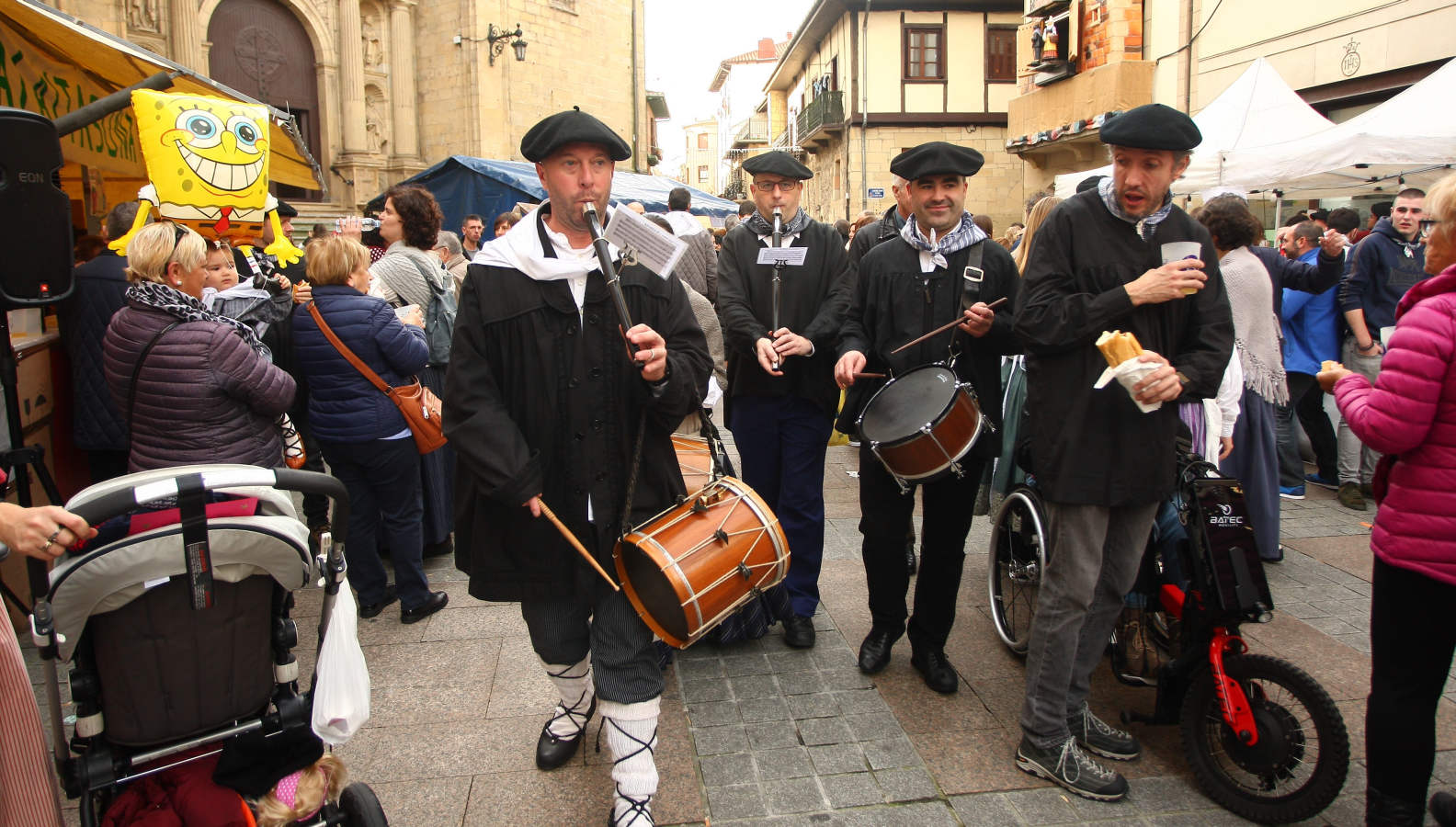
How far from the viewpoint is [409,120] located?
73.9 feet

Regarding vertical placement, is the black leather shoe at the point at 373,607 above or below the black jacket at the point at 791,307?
below

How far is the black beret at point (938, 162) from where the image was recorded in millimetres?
3715

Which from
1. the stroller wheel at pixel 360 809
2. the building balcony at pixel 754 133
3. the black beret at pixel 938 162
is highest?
the building balcony at pixel 754 133

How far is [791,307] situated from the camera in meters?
4.34

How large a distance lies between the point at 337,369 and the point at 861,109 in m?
26.9

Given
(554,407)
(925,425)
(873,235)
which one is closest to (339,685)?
(554,407)

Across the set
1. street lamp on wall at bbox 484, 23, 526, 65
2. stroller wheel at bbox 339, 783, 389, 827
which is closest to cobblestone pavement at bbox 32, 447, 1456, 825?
stroller wheel at bbox 339, 783, 389, 827

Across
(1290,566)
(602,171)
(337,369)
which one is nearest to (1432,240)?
(602,171)

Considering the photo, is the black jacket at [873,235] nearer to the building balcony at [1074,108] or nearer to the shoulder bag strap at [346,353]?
the shoulder bag strap at [346,353]

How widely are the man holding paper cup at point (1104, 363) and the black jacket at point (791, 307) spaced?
1217 millimetres

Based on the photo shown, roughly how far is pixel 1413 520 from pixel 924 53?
29.1 metres

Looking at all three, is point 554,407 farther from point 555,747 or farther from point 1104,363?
point 1104,363

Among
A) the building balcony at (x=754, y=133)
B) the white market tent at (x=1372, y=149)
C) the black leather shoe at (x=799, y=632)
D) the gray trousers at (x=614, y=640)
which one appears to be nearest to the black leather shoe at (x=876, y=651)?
the black leather shoe at (x=799, y=632)

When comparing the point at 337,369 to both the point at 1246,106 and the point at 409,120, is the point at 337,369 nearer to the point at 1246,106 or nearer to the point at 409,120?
the point at 1246,106
